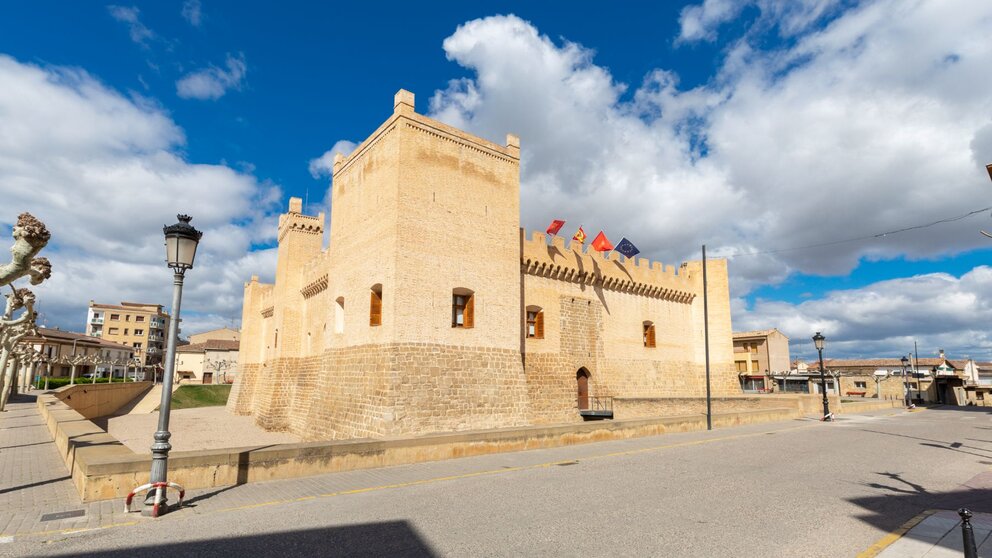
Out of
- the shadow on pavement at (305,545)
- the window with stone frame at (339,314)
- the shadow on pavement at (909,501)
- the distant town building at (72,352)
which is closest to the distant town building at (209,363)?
the distant town building at (72,352)

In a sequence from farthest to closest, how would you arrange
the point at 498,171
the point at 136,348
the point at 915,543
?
the point at 136,348
the point at 498,171
the point at 915,543

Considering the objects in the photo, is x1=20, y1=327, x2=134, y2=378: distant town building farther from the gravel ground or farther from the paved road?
the paved road

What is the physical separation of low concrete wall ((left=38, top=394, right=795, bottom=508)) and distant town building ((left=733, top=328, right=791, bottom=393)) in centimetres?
4626

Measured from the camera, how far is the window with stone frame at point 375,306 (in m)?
17.1

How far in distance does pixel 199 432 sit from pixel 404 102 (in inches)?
770

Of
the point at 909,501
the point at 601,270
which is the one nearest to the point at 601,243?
the point at 601,270

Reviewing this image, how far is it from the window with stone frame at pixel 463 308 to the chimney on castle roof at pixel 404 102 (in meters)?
6.05

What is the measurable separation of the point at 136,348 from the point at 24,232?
95048mm

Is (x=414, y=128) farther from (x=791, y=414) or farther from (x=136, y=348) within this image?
(x=136, y=348)

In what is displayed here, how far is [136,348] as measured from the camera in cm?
8550

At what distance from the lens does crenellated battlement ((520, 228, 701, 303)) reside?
22125 millimetres

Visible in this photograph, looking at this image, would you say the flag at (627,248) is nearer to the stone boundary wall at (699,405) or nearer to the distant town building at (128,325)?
the stone boundary wall at (699,405)

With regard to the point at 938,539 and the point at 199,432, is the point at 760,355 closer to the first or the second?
the point at 199,432

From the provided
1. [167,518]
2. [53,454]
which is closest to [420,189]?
[53,454]
